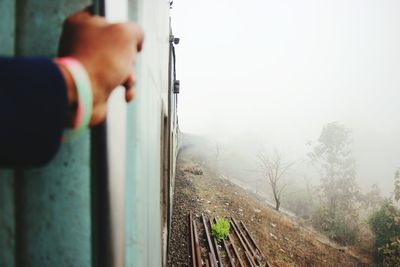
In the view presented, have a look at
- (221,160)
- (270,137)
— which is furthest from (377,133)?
(221,160)

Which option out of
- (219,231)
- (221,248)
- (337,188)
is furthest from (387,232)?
(221,248)

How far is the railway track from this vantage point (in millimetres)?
7691

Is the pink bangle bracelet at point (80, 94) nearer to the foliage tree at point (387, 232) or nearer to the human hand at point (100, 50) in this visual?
the human hand at point (100, 50)

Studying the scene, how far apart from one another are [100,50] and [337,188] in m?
32.2

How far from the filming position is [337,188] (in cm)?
2794

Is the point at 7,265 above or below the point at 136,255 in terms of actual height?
above

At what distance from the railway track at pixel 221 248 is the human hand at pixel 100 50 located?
286 inches

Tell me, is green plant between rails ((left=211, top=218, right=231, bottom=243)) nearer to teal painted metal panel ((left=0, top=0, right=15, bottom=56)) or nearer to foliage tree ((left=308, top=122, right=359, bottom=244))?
teal painted metal panel ((left=0, top=0, right=15, bottom=56))

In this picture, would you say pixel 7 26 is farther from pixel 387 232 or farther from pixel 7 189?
pixel 387 232

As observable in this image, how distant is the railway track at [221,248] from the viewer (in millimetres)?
7691

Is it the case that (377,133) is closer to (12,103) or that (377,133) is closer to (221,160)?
(221,160)

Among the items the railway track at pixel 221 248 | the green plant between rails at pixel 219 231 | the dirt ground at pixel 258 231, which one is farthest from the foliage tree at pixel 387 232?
the green plant between rails at pixel 219 231

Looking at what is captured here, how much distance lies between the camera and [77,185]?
0.71 meters

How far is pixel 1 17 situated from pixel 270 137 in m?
107
